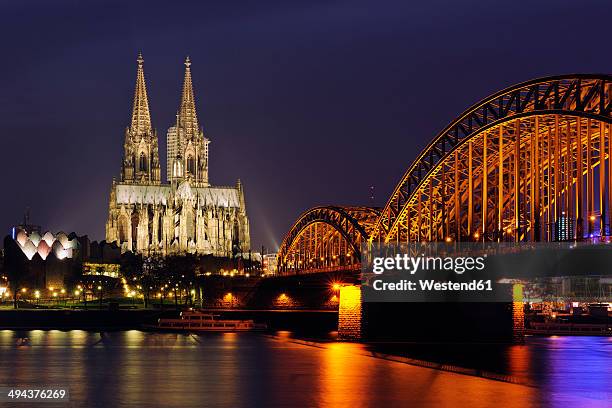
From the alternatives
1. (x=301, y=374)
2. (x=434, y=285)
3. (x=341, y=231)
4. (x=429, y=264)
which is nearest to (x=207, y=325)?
(x=429, y=264)

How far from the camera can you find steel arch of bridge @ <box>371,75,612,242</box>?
7600cm

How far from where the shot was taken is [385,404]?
4322 cm

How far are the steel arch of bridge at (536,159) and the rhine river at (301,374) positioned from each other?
27.9ft

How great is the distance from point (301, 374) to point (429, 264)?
133ft

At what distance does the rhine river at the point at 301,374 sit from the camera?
148 ft

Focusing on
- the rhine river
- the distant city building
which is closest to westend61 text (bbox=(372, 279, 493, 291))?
the rhine river

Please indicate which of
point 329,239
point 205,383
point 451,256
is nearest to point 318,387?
point 205,383

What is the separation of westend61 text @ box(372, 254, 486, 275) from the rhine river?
25.0 ft

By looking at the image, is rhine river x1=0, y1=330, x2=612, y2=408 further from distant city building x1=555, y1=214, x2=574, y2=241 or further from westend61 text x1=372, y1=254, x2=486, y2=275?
westend61 text x1=372, y1=254, x2=486, y2=275

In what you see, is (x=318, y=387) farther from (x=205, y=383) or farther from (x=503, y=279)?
(x=503, y=279)

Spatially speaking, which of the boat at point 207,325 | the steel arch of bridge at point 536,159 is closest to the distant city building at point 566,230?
the steel arch of bridge at point 536,159

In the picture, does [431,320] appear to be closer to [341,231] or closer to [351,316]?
[351,316]

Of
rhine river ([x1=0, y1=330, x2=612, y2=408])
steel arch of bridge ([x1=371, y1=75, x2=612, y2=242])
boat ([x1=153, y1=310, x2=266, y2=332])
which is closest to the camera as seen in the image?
rhine river ([x1=0, y1=330, x2=612, y2=408])

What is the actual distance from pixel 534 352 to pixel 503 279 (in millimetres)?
12189
